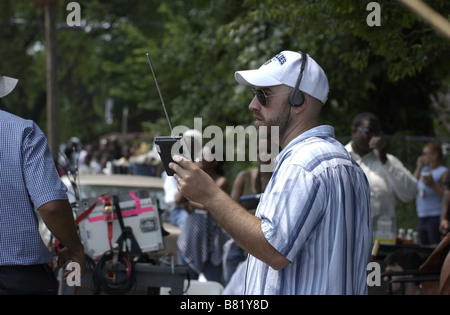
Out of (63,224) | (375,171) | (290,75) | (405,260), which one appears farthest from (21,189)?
(375,171)

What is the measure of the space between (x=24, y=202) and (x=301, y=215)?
1.65 metres

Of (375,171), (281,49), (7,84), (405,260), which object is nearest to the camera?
(7,84)

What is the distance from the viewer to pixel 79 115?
4459 centimetres

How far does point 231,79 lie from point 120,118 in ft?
114

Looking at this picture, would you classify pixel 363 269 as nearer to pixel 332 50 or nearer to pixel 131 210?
pixel 131 210

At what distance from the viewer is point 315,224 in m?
2.99

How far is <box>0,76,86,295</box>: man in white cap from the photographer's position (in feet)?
12.9

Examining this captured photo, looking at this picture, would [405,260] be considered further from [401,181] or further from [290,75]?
[290,75]

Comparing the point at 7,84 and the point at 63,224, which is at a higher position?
the point at 7,84

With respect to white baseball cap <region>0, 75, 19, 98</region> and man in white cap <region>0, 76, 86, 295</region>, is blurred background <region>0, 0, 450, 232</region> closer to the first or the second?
white baseball cap <region>0, 75, 19, 98</region>

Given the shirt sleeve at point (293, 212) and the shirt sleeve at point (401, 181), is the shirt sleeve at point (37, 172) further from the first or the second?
the shirt sleeve at point (401, 181)

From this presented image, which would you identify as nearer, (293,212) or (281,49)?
(293,212)

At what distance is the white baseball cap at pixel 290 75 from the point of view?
128 inches

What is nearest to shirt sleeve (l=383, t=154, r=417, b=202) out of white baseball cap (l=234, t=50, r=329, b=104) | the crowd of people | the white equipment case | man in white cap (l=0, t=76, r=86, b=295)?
the white equipment case
